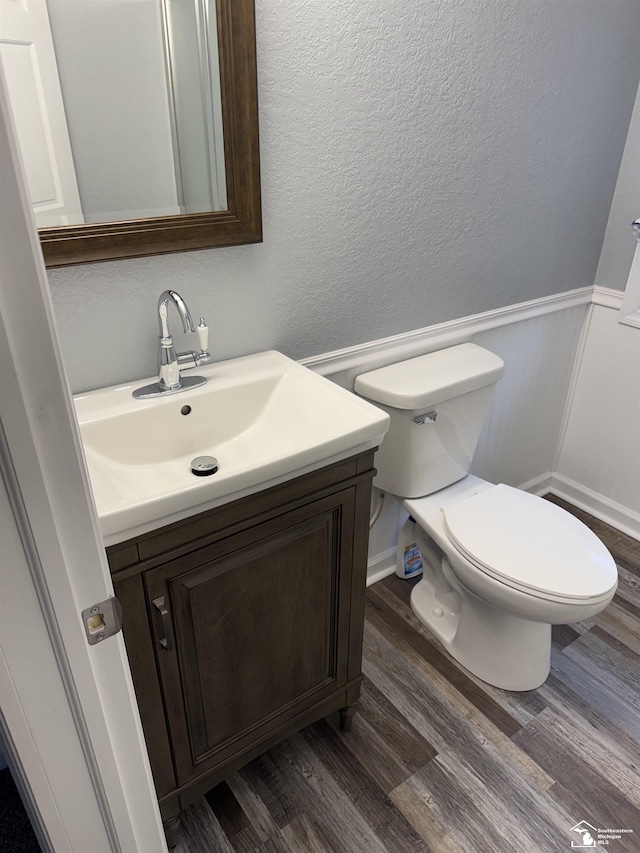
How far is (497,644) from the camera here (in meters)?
1.70

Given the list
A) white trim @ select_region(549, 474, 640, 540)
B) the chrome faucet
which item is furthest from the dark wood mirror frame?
white trim @ select_region(549, 474, 640, 540)

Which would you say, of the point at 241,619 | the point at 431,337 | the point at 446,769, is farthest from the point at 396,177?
the point at 446,769

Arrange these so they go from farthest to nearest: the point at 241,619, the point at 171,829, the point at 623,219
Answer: the point at 623,219 < the point at 171,829 < the point at 241,619

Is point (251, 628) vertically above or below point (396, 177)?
below

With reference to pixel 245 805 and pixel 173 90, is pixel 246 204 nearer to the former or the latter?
pixel 173 90

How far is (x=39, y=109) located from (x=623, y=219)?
71.9 inches

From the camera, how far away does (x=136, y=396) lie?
127 centimetres

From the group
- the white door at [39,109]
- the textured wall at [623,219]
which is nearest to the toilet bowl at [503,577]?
the textured wall at [623,219]

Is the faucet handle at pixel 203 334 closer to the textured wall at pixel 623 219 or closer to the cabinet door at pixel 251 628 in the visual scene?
the cabinet door at pixel 251 628

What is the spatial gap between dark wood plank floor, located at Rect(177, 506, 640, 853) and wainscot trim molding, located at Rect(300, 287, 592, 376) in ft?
2.83

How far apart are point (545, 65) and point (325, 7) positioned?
29.6 inches

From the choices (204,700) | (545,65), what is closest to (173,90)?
(545,65)

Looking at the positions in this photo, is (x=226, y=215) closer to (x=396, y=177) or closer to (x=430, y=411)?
(x=396, y=177)

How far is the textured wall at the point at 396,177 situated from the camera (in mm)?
1278
